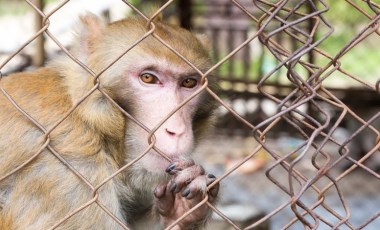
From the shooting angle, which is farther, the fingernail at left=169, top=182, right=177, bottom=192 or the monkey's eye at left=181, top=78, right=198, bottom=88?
the monkey's eye at left=181, top=78, right=198, bottom=88

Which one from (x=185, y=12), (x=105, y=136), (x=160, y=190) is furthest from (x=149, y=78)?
(x=185, y=12)

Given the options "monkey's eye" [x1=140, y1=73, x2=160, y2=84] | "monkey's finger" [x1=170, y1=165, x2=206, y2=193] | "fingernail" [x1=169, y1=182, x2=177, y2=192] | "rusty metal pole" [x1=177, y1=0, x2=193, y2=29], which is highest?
"monkey's eye" [x1=140, y1=73, x2=160, y2=84]

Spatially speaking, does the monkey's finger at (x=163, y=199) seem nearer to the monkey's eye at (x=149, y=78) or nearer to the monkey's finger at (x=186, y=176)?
the monkey's finger at (x=186, y=176)

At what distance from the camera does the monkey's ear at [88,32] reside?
3586mm

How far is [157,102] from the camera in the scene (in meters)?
3.37

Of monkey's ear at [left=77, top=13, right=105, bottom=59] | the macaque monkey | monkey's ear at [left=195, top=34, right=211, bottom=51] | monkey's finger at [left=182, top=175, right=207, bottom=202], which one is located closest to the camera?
monkey's finger at [left=182, top=175, right=207, bottom=202]

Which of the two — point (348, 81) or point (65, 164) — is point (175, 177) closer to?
point (65, 164)

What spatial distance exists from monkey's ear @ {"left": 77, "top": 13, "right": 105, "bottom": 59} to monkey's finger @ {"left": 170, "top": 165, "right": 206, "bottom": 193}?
2.94ft

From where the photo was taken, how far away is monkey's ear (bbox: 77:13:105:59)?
3.59m

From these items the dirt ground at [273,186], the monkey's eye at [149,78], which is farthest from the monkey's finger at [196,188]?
the dirt ground at [273,186]

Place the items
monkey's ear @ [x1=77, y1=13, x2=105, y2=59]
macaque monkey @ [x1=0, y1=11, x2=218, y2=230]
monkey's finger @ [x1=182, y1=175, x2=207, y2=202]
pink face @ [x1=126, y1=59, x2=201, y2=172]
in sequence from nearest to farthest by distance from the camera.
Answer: monkey's finger @ [x1=182, y1=175, x2=207, y2=202], macaque monkey @ [x1=0, y1=11, x2=218, y2=230], pink face @ [x1=126, y1=59, x2=201, y2=172], monkey's ear @ [x1=77, y1=13, x2=105, y2=59]

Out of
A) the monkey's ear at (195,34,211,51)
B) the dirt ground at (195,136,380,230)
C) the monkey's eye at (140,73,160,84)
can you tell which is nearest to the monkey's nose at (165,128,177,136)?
the monkey's eye at (140,73,160,84)

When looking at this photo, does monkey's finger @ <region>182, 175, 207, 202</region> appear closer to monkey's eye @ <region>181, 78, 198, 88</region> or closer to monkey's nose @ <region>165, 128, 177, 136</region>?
monkey's nose @ <region>165, 128, 177, 136</region>

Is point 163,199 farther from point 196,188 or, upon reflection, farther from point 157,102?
point 157,102
